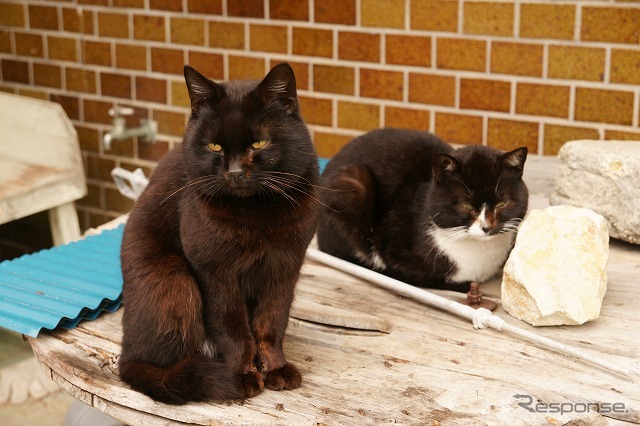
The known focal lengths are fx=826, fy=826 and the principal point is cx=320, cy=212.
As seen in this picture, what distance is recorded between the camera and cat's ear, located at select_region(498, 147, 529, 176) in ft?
7.45

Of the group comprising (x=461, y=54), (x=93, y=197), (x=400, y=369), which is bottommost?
(x=93, y=197)

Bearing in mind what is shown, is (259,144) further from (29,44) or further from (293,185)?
(29,44)

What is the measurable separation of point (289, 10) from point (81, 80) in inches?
52.8

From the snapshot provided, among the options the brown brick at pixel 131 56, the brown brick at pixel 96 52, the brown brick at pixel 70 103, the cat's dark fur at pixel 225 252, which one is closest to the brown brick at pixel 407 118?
the brown brick at pixel 131 56

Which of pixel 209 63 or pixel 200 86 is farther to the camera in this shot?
pixel 209 63

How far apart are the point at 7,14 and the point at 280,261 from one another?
3.36 m

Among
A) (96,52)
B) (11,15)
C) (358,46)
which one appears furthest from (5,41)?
(358,46)

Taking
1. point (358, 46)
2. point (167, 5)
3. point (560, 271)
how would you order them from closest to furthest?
point (560, 271) → point (358, 46) → point (167, 5)

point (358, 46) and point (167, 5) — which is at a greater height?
point (167, 5)

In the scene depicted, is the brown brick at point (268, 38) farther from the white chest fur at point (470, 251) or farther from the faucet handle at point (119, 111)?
the white chest fur at point (470, 251)

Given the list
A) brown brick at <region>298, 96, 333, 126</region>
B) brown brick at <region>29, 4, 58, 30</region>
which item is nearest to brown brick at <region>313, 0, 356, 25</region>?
brown brick at <region>298, 96, 333, 126</region>

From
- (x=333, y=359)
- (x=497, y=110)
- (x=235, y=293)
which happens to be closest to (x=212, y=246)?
(x=235, y=293)

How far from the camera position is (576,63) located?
3053mm

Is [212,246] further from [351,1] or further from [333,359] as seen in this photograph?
A: [351,1]
